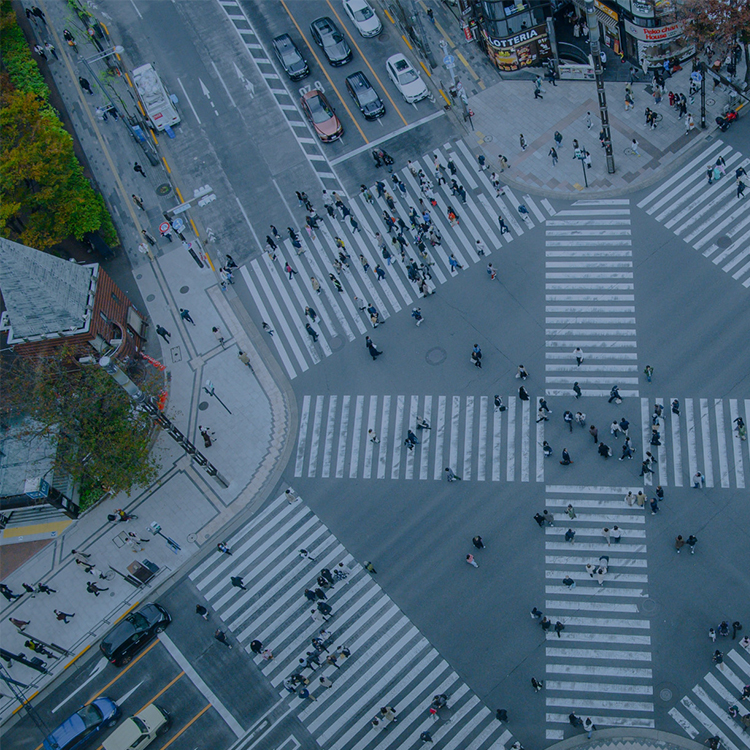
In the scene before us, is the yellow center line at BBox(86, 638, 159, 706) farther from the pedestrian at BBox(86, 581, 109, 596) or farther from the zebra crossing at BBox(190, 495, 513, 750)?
Answer: the pedestrian at BBox(86, 581, 109, 596)

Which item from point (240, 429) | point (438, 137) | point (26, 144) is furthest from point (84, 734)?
point (438, 137)

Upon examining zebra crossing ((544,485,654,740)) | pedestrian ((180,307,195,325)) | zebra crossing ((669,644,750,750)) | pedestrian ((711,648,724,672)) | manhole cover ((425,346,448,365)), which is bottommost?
zebra crossing ((669,644,750,750))

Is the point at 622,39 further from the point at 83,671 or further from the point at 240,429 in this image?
the point at 83,671

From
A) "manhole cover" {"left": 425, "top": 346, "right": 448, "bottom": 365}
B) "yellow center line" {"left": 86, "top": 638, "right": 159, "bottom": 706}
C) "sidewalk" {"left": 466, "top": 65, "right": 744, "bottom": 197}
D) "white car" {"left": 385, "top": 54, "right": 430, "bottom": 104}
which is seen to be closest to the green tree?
"yellow center line" {"left": 86, "top": 638, "right": 159, "bottom": 706}

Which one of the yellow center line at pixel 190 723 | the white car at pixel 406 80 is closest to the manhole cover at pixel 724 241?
the white car at pixel 406 80

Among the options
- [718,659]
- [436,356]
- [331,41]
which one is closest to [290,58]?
[331,41]

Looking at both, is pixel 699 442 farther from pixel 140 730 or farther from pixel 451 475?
pixel 140 730
